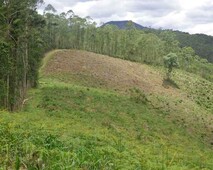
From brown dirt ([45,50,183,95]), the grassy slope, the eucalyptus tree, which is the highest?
the eucalyptus tree

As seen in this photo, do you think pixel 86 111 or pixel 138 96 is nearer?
pixel 86 111

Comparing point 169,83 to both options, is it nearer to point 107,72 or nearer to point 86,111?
point 107,72

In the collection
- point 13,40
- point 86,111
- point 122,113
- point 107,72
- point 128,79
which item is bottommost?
point 122,113

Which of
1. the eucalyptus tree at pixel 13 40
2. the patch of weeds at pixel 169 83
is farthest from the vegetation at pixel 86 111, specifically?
the patch of weeds at pixel 169 83

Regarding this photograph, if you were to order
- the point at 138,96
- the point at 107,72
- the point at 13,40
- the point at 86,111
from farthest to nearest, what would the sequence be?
1. the point at 107,72
2. the point at 138,96
3. the point at 86,111
4. the point at 13,40

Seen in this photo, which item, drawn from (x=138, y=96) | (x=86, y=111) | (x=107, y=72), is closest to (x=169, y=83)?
(x=107, y=72)

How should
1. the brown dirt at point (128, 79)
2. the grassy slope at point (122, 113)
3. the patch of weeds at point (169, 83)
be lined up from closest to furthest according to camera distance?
the grassy slope at point (122, 113)
the brown dirt at point (128, 79)
the patch of weeds at point (169, 83)

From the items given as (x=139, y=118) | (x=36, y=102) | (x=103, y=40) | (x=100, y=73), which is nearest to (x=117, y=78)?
(x=100, y=73)

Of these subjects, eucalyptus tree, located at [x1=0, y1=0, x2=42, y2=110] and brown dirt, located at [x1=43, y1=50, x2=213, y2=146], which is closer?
eucalyptus tree, located at [x1=0, y1=0, x2=42, y2=110]

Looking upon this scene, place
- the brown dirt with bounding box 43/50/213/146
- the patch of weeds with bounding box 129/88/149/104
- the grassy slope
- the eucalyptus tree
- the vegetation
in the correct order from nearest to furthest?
the vegetation, the eucalyptus tree, the grassy slope, the brown dirt with bounding box 43/50/213/146, the patch of weeds with bounding box 129/88/149/104

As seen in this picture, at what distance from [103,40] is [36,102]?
64555 millimetres

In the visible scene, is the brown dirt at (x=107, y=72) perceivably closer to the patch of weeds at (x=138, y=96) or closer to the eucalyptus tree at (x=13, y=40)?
the patch of weeds at (x=138, y=96)

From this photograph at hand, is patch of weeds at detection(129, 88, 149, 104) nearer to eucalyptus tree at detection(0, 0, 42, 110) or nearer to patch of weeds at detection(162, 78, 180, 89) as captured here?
patch of weeds at detection(162, 78, 180, 89)

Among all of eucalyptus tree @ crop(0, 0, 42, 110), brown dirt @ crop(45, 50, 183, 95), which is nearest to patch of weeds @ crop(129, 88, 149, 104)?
brown dirt @ crop(45, 50, 183, 95)
